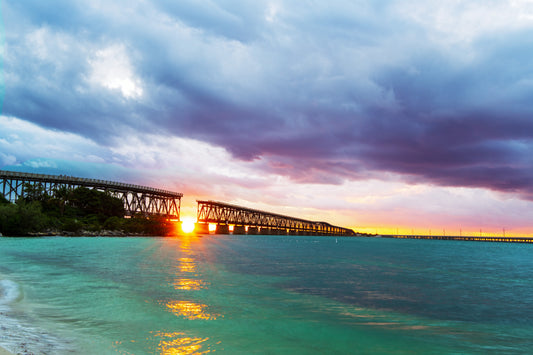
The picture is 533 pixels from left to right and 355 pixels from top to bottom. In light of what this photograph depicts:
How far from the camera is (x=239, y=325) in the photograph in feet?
50.7

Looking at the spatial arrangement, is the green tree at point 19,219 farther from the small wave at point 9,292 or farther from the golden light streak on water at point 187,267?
the small wave at point 9,292

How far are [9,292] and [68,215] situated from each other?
410 ft

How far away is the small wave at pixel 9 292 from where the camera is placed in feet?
57.2

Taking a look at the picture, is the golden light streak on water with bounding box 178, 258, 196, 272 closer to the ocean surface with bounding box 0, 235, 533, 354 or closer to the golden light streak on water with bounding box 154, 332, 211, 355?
the ocean surface with bounding box 0, 235, 533, 354

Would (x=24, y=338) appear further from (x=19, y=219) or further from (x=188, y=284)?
(x=19, y=219)

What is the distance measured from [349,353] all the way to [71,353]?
8.78 meters

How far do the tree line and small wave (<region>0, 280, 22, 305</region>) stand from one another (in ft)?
264

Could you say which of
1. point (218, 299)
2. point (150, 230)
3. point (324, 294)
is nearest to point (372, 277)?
point (324, 294)

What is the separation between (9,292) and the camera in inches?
767

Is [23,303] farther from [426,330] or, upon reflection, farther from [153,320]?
[426,330]

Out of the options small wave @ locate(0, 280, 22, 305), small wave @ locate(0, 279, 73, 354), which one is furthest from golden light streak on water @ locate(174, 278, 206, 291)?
small wave @ locate(0, 279, 73, 354)

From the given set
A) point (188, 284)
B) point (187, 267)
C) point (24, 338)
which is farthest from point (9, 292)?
point (187, 267)

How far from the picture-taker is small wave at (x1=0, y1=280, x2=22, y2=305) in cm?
1742

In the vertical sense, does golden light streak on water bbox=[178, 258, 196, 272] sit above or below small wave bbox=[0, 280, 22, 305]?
below
